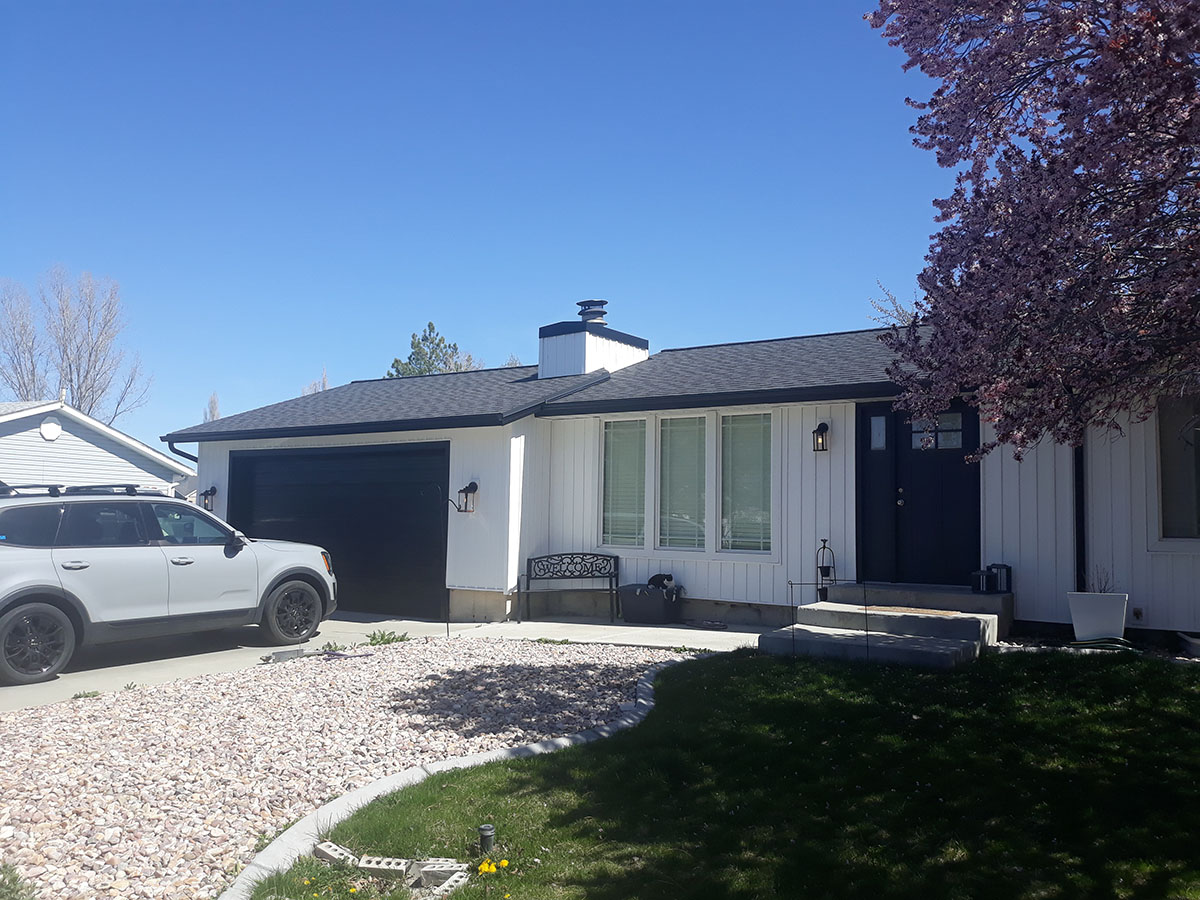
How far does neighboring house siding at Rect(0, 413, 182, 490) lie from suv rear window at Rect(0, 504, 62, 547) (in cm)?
1333

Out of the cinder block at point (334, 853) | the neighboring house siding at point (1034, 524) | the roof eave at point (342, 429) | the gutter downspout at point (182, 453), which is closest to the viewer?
the cinder block at point (334, 853)

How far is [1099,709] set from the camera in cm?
511

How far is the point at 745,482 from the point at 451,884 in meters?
7.52

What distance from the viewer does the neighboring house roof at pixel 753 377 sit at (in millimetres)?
9477

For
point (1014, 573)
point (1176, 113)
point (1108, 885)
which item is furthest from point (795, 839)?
point (1014, 573)

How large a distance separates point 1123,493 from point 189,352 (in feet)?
97.9

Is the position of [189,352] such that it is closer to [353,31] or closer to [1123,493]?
[353,31]

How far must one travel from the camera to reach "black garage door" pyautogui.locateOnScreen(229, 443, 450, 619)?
11617mm

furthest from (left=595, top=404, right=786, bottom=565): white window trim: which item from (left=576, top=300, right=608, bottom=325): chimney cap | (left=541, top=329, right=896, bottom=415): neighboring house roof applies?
(left=576, top=300, right=608, bottom=325): chimney cap

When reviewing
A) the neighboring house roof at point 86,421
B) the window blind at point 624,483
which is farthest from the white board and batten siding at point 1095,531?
the neighboring house roof at point 86,421

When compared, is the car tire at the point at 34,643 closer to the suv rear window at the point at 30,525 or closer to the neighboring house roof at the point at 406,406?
the suv rear window at the point at 30,525

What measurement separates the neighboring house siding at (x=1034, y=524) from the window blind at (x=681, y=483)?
3380mm

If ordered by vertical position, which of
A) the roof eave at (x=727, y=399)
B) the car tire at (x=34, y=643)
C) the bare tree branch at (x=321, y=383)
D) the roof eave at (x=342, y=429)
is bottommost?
the car tire at (x=34, y=643)

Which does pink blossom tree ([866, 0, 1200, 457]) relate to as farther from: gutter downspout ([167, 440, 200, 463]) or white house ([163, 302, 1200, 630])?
gutter downspout ([167, 440, 200, 463])
